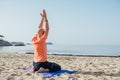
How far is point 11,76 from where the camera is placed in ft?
19.1

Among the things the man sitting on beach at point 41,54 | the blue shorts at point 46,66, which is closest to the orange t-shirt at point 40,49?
the man sitting on beach at point 41,54

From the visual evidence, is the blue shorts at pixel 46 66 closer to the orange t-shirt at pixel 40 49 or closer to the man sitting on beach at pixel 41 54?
the man sitting on beach at pixel 41 54

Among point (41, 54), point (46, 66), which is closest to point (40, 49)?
point (41, 54)

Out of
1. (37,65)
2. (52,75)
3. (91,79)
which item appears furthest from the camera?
(37,65)

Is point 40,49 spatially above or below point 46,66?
above

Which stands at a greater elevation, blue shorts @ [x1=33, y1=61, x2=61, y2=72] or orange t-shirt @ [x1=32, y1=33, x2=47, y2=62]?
orange t-shirt @ [x1=32, y1=33, x2=47, y2=62]

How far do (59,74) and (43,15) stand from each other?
1.67 metres

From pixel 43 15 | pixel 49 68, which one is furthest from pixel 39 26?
pixel 49 68

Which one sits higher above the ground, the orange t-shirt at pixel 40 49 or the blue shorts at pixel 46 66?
the orange t-shirt at pixel 40 49

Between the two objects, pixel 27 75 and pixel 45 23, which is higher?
pixel 45 23

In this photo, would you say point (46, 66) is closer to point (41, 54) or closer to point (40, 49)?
point (41, 54)

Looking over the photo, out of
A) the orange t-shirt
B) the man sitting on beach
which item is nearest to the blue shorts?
the man sitting on beach

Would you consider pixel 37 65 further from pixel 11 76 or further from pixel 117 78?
pixel 117 78

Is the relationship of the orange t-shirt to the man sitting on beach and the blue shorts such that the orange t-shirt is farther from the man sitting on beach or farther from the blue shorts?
the blue shorts
